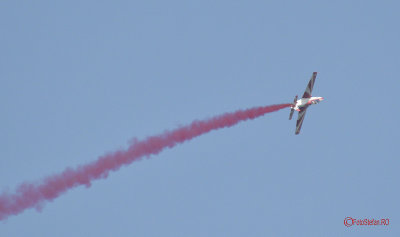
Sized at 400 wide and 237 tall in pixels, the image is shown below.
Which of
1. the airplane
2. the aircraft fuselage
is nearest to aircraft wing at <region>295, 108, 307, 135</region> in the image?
the airplane

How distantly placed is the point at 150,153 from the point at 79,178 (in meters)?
7.27

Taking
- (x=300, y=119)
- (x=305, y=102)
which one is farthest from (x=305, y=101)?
(x=300, y=119)

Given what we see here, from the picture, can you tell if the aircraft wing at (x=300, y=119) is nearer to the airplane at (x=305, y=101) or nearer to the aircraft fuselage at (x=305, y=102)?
the airplane at (x=305, y=101)

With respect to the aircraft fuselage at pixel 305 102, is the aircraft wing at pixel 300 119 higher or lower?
lower

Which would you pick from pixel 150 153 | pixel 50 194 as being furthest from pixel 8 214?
pixel 150 153

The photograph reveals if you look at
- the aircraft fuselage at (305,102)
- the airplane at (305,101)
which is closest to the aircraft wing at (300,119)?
the airplane at (305,101)

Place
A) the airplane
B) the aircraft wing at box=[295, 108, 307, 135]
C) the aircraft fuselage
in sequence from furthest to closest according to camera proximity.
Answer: the aircraft wing at box=[295, 108, 307, 135], the airplane, the aircraft fuselage

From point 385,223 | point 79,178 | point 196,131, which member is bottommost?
point 385,223

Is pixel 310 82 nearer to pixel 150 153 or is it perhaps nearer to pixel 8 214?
pixel 150 153

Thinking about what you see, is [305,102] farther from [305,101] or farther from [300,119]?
[300,119]

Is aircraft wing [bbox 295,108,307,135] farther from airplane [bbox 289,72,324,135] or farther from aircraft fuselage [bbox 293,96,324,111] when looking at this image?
aircraft fuselage [bbox 293,96,324,111]

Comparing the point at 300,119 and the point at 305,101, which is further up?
the point at 305,101

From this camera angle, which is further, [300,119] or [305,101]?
[300,119]

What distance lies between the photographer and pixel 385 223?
6631cm
